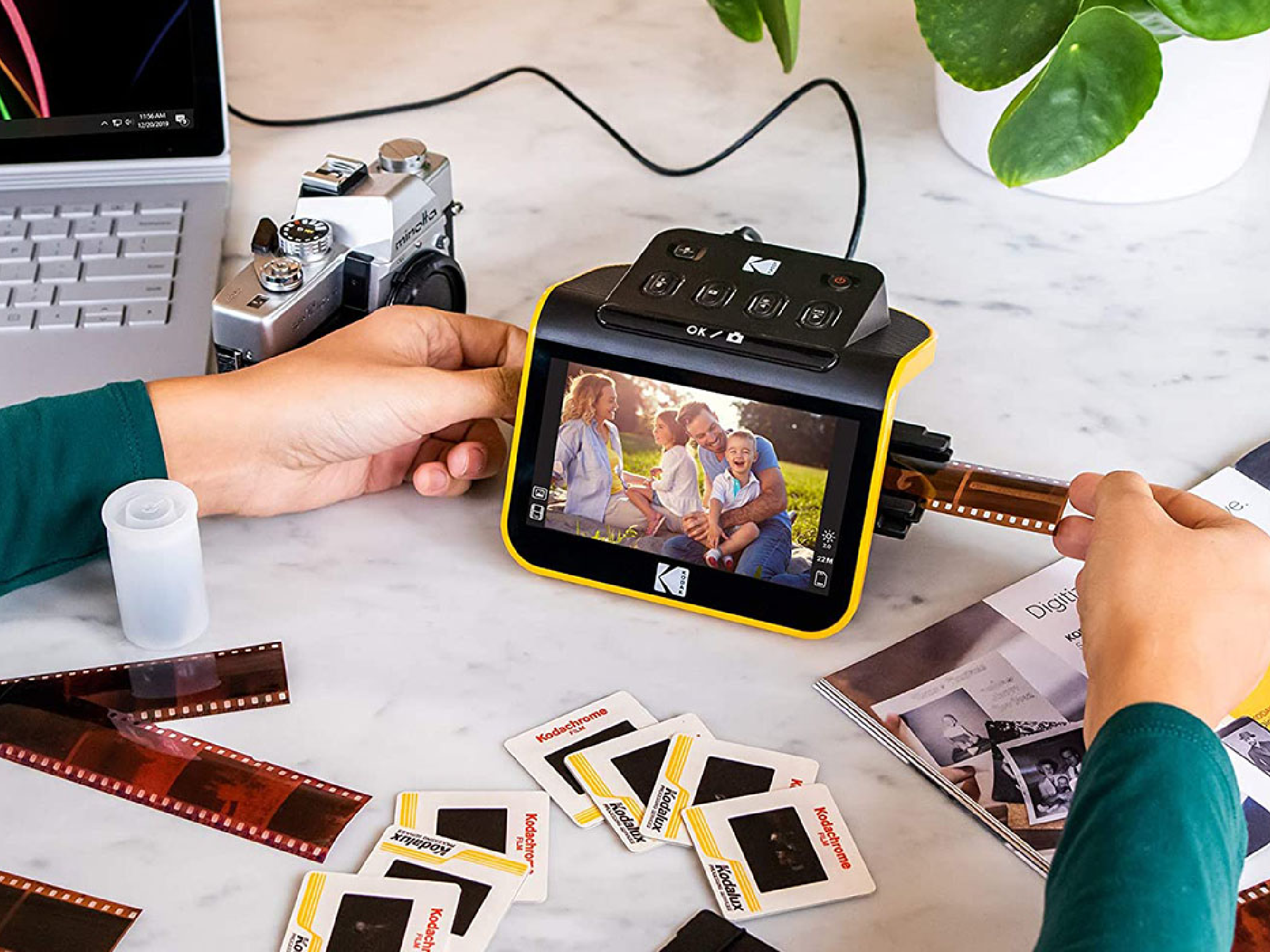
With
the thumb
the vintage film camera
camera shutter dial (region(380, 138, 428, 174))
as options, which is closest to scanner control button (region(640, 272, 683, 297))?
the vintage film camera

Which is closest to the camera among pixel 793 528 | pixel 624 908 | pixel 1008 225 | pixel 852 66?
pixel 624 908

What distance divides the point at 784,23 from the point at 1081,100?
0.19 metres

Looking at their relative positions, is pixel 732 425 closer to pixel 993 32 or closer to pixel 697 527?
pixel 697 527

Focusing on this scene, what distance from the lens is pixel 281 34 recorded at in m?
1.49

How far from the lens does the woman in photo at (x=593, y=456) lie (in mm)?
890

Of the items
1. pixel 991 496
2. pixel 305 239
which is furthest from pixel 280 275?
pixel 991 496

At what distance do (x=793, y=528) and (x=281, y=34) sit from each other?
882mm

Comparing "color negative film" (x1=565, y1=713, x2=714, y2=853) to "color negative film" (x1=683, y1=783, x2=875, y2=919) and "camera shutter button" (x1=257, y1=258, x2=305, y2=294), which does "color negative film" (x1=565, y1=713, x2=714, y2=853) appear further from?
"camera shutter button" (x1=257, y1=258, x2=305, y2=294)

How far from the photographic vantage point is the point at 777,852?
0.76 meters

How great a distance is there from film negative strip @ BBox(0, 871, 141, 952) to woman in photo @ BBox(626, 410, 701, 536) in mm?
355

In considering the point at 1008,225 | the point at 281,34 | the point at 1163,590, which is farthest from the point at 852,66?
the point at 1163,590

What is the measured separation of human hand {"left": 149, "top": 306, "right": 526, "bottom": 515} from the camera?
92 cm

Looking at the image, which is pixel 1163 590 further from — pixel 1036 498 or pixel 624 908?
pixel 624 908

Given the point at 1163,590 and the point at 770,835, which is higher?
the point at 1163,590
